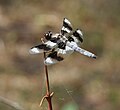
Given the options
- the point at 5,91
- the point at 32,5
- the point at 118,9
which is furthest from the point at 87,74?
the point at 32,5

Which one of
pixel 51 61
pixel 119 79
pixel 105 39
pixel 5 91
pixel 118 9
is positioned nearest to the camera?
pixel 51 61

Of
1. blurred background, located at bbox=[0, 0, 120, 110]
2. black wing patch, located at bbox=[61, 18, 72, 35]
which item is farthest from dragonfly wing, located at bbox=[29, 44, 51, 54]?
blurred background, located at bbox=[0, 0, 120, 110]

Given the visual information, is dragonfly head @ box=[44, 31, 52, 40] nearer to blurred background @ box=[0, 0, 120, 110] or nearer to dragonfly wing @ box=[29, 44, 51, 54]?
dragonfly wing @ box=[29, 44, 51, 54]

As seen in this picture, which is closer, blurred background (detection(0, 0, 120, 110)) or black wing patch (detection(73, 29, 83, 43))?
black wing patch (detection(73, 29, 83, 43))

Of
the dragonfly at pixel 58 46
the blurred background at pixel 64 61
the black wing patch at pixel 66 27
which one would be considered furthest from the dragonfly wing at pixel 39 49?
the blurred background at pixel 64 61

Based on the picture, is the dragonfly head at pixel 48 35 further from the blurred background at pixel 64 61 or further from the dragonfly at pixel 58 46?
the blurred background at pixel 64 61

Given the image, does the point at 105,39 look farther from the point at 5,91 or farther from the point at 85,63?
the point at 5,91
